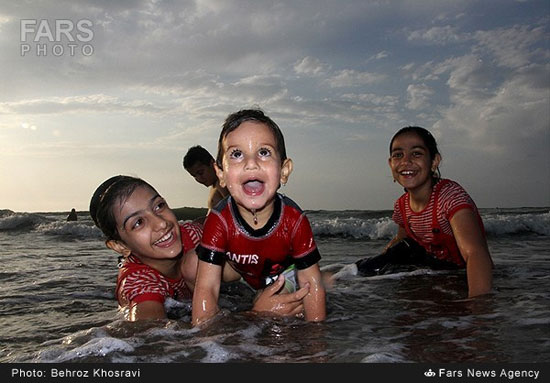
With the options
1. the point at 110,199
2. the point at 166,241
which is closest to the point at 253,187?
the point at 166,241

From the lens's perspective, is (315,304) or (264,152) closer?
(264,152)

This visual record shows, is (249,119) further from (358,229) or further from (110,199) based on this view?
(358,229)

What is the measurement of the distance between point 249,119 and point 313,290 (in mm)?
1342

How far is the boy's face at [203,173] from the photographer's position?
28.9 ft

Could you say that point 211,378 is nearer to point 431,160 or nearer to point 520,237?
point 431,160

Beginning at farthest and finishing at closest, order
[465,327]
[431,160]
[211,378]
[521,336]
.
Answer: [431,160]
[465,327]
[521,336]
[211,378]

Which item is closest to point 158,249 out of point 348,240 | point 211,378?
point 211,378

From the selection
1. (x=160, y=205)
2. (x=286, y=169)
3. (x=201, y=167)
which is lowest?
(x=160, y=205)

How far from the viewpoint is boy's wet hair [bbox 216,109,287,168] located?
3.58 m

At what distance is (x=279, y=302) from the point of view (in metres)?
3.75

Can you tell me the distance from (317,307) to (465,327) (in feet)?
3.46

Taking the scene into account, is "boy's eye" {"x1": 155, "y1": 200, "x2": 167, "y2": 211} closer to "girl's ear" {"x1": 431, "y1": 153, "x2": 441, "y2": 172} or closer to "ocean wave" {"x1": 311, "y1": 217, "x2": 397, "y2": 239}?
"girl's ear" {"x1": 431, "y1": 153, "x2": 441, "y2": 172}

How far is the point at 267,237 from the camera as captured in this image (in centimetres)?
379

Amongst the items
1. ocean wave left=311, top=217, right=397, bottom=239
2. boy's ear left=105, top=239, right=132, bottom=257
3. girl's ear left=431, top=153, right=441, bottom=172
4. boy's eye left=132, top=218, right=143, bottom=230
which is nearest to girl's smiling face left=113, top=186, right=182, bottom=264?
boy's eye left=132, top=218, right=143, bottom=230
